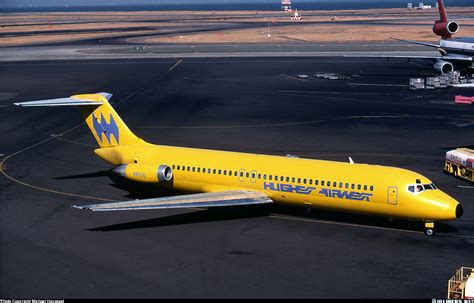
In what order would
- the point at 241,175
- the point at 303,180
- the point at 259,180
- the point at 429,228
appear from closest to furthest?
the point at 429,228 < the point at 303,180 < the point at 259,180 < the point at 241,175

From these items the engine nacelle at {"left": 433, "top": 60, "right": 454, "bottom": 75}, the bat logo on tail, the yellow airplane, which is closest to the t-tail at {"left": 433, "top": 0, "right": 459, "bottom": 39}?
the engine nacelle at {"left": 433, "top": 60, "right": 454, "bottom": 75}

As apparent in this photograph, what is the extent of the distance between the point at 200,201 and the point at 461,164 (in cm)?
1850

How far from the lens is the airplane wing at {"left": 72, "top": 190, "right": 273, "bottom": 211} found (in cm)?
3408

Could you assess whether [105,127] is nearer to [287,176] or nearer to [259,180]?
[259,180]

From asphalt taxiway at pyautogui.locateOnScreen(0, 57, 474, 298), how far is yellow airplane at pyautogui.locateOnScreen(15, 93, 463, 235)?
1.38 m

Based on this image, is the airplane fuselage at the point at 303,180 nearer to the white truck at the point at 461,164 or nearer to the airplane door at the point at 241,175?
the airplane door at the point at 241,175

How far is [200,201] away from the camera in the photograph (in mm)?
35469

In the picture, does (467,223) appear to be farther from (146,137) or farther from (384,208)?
(146,137)

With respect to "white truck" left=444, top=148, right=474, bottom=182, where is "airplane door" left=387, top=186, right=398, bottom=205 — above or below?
above

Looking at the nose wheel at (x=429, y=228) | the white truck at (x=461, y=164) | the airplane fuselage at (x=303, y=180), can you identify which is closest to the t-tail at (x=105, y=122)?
the airplane fuselage at (x=303, y=180)

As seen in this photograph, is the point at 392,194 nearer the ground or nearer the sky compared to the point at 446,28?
nearer the ground

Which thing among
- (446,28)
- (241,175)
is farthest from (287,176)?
(446,28)

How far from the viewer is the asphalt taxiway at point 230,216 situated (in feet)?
93.5

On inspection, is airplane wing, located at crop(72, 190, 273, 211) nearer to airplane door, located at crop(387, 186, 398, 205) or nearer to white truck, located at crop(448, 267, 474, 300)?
airplane door, located at crop(387, 186, 398, 205)
